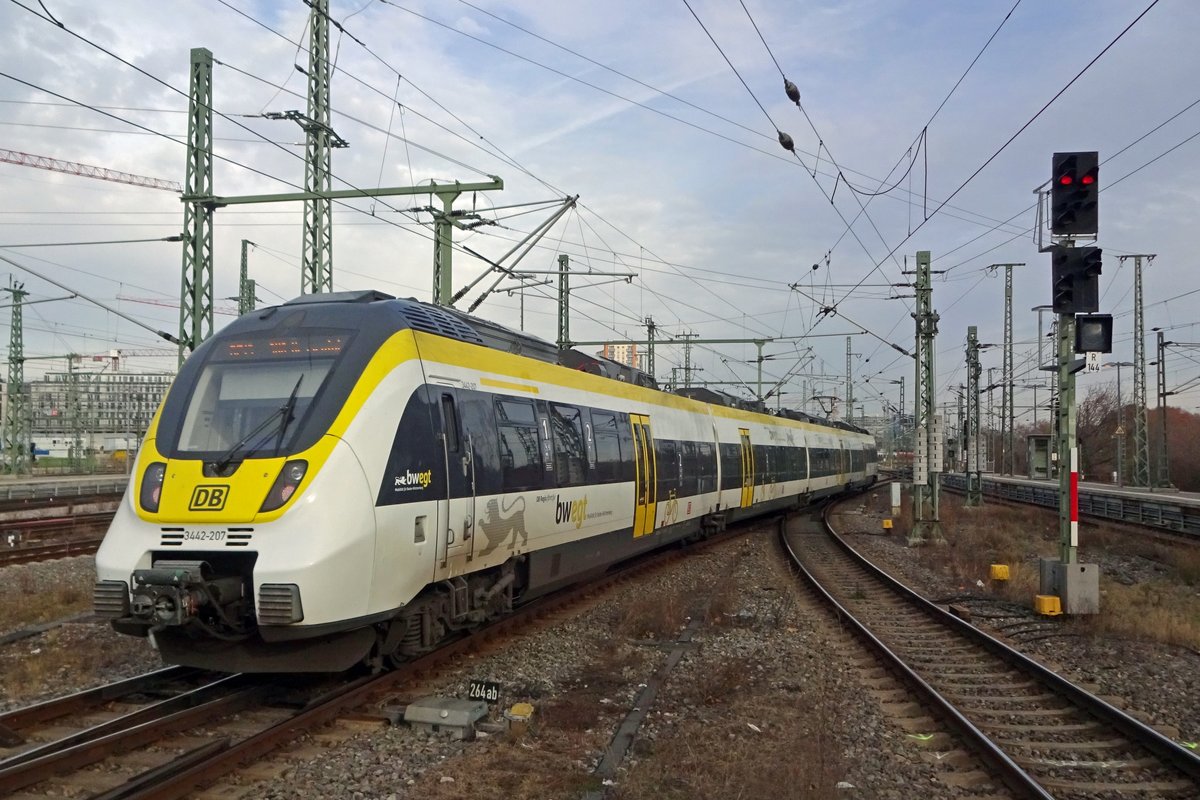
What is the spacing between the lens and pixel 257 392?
7.51 metres

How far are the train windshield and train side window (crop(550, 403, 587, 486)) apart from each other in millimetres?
3819

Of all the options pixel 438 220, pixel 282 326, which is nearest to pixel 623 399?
pixel 438 220

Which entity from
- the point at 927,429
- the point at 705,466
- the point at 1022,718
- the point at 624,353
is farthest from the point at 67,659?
the point at 624,353

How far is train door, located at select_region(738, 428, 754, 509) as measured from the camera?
22.8 m

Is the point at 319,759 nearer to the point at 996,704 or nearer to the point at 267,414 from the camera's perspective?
the point at 267,414

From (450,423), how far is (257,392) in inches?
69.1

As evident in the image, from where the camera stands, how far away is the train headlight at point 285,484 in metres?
6.69

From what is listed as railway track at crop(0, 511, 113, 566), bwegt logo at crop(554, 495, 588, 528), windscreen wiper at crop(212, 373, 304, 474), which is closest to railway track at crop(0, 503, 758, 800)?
windscreen wiper at crop(212, 373, 304, 474)

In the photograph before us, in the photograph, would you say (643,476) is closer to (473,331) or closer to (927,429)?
(473,331)

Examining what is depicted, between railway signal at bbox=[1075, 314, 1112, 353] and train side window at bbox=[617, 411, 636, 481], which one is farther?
train side window at bbox=[617, 411, 636, 481]

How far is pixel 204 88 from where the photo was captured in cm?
1538

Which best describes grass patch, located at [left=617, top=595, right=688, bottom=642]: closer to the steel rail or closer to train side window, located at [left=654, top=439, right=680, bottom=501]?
the steel rail

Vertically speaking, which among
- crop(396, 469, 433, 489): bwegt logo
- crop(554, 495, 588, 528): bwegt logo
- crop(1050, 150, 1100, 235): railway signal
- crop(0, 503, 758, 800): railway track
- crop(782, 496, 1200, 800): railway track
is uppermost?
crop(1050, 150, 1100, 235): railway signal

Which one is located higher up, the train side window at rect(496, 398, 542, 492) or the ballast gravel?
the train side window at rect(496, 398, 542, 492)
